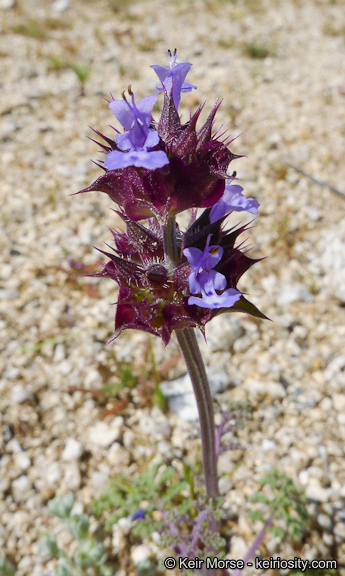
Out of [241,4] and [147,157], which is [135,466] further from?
[241,4]

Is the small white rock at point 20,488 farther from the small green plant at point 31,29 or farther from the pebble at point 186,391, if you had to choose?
the small green plant at point 31,29

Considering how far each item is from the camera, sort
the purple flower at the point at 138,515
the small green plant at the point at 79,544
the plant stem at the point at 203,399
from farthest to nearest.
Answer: the purple flower at the point at 138,515, the small green plant at the point at 79,544, the plant stem at the point at 203,399

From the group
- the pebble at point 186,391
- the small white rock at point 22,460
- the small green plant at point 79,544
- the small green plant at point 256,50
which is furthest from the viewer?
the small green plant at point 256,50

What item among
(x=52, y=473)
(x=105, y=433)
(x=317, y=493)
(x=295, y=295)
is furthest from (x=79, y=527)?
(x=295, y=295)

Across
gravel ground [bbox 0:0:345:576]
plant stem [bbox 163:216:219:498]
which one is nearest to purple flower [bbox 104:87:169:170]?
plant stem [bbox 163:216:219:498]

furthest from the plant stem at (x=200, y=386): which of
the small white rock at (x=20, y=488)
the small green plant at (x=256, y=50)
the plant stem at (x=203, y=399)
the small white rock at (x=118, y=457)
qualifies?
the small green plant at (x=256, y=50)

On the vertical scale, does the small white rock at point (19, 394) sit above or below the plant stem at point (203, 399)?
above

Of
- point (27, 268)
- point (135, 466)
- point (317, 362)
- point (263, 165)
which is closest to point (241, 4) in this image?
point (263, 165)
